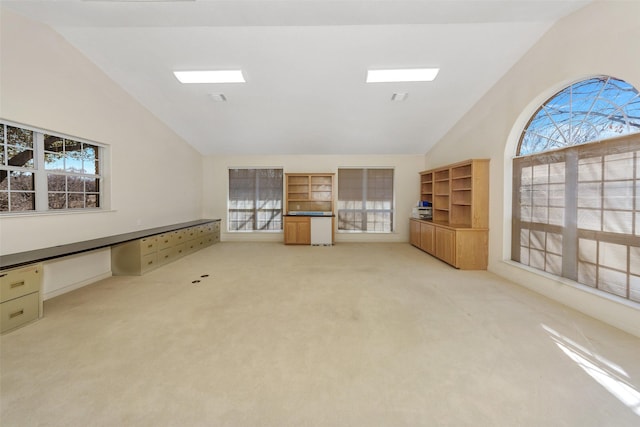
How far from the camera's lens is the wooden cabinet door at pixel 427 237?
5.43 metres

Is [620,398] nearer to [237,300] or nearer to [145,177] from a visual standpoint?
[237,300]

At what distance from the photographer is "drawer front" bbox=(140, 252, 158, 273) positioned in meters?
4.14

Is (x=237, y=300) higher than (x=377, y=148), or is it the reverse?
(x=377, y=148)

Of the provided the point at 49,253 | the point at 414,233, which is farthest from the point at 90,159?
the point at 414,233

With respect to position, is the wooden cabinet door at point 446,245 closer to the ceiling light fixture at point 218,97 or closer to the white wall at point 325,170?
the white wall at point 325,170

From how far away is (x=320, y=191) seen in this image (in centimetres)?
721

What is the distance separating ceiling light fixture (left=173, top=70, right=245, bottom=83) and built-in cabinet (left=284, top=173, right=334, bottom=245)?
10.5 ft

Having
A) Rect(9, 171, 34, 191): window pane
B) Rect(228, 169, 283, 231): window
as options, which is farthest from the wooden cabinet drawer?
Rect(228, 169, 283, 231): window

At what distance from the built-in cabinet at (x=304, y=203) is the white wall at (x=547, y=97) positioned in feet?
11.5

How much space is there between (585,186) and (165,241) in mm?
6637

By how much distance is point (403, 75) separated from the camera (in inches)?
153

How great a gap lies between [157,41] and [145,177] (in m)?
2.58

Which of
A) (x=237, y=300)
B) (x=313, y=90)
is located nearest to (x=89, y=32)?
(x=313, y=90)

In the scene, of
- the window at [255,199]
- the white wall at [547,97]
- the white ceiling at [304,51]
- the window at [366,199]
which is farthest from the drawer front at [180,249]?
the white wall at [547,97]
